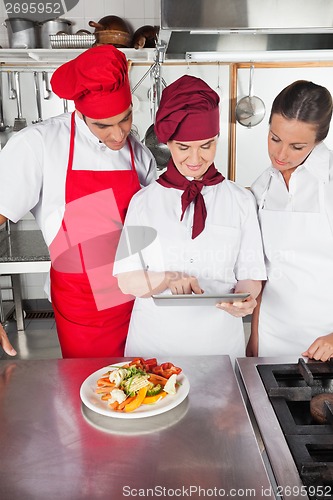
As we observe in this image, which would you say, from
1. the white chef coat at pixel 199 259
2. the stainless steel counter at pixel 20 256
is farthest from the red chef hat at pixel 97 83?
the stainless steel counter at pixel 20 256

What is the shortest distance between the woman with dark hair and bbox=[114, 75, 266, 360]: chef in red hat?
66 mm

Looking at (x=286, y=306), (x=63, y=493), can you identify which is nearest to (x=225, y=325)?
(x=286, y=306)

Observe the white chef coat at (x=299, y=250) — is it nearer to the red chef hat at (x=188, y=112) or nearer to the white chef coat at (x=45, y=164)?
the red chef hat at (x=188, y=112)

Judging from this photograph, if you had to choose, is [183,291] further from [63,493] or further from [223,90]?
[223,90]

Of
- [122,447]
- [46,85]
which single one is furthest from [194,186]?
[46,85]

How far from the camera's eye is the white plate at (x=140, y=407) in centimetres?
106

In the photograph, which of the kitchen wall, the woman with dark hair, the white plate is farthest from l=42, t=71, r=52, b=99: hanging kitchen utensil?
the white plate

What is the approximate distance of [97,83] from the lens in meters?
1.55

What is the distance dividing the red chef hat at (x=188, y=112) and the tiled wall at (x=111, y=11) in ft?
8.56

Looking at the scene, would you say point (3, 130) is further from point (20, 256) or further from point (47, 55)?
point (20, 256)

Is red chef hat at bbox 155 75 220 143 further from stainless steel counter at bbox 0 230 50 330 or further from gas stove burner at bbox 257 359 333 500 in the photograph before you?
stainless steel counter at bbox 0 230 50 330

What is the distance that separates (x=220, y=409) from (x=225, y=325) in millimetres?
518

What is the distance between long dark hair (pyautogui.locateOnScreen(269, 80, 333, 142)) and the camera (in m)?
1.43

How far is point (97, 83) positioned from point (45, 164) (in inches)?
14.2
